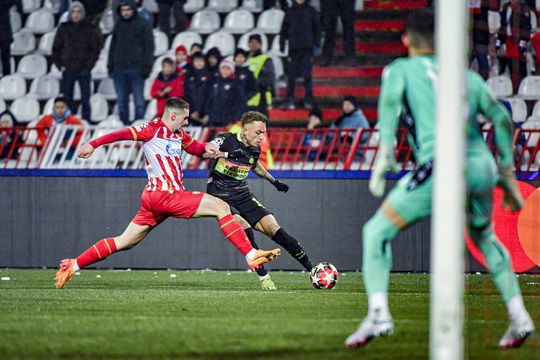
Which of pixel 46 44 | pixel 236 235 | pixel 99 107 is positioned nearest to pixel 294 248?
pixel 236 235

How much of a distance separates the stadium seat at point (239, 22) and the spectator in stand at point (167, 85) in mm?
2756

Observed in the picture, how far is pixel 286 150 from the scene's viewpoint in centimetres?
1569

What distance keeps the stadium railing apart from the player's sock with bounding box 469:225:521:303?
28.4 ft

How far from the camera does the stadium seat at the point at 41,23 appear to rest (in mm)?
22375

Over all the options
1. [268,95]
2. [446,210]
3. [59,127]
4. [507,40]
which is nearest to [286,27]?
[268,95]

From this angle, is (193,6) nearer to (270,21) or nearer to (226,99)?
(270,21)

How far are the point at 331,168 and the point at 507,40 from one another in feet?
13.8

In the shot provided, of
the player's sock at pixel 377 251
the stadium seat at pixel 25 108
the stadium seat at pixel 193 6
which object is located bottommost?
the stadium seat at pixel 25 108

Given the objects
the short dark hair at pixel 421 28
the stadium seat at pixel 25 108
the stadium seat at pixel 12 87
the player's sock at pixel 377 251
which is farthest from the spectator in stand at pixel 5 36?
the player's sock at pixel 377 251

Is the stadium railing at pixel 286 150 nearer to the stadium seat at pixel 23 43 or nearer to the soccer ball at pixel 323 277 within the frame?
the soccer ball at pixel 323 277

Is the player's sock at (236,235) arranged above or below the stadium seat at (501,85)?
below

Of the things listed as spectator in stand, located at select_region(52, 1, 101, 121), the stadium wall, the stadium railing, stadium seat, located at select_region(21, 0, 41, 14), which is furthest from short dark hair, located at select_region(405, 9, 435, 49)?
stadium seat, located at select_region(21, 0, 41, 14)

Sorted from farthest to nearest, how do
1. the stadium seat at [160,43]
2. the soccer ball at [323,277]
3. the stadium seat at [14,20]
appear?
the stadium seat at [14,20], the stadium seat at [160,43], the soccer ball at [323,277]

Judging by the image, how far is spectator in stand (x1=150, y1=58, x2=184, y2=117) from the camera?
1856 centimetres
